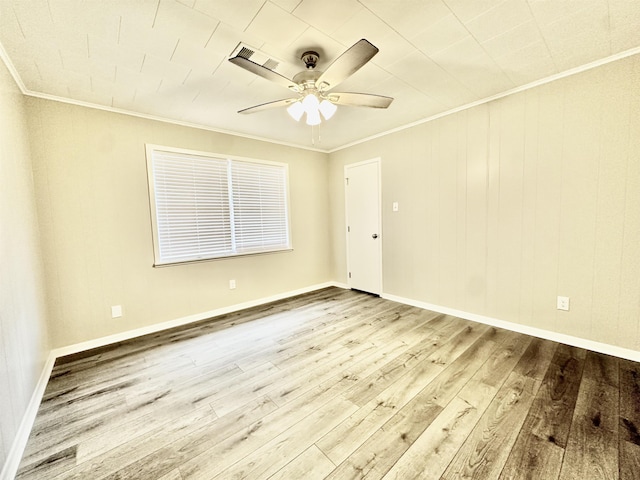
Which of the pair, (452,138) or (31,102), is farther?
(452,138)

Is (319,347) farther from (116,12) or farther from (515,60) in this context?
(515,60)

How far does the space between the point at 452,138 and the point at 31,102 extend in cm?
421

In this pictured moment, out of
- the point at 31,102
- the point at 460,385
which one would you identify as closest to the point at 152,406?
the point at 460,385

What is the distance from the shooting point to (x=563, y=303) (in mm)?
2428

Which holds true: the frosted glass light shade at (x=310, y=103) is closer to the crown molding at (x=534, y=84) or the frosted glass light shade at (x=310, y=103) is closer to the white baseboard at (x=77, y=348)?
the crown molding at (x=534, y=84)

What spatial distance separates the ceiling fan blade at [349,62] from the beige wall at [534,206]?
2.01m

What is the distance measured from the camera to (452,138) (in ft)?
→ 10.0

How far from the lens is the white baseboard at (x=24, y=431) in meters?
1.27

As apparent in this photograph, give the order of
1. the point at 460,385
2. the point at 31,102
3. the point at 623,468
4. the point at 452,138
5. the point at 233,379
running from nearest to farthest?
1. the point at 623,468
2. the point at 460,385
3. the point at 233,379
4. the point at 31,102
5. the point at 452,138

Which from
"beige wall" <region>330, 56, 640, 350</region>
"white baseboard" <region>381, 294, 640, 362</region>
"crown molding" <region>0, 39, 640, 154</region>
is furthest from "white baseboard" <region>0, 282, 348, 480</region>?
"crown molding" <region>0, 39, 640, 154</region>

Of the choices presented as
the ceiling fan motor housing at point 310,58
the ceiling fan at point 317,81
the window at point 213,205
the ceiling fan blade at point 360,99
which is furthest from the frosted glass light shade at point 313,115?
the window at point 213,205

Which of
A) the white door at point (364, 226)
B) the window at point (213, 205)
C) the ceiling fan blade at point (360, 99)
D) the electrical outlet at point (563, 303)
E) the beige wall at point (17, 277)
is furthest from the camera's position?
the white door at point (364, 226)

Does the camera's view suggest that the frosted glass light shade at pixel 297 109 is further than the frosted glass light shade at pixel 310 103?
Yes

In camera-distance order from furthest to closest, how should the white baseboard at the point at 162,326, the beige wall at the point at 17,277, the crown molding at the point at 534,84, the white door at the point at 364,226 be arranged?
the white door at the point at 364,226
the white baseboard at the point at 162,326
the crown molding at the point at 534,84
the beige wall at the point at 17,277
